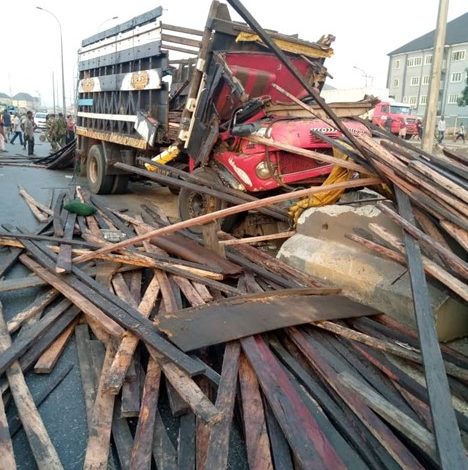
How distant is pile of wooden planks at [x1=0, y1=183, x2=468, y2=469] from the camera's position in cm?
239

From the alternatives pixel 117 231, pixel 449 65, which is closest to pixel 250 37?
pixel 117 231

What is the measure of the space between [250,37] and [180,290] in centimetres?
410

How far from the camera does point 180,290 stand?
4445 mm

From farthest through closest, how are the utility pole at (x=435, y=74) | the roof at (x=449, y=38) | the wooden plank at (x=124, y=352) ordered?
the roof at (x=449, y=38)
the utility pole at (x=435, y=74)
the wooden plank at (x=124, y=352)

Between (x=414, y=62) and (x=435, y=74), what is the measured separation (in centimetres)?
6402

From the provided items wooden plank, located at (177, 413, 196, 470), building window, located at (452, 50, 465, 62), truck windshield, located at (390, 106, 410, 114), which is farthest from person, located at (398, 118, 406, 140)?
building window, located at (452, 50, 465, 62)

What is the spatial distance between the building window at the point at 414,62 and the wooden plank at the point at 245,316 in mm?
71354

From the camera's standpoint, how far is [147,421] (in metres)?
2.57

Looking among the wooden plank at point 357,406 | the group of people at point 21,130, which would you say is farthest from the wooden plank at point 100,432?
the group of people at point 21,130

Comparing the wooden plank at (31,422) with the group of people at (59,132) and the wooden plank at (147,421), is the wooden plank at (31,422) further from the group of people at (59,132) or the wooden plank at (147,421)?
the group of people at (59,132)

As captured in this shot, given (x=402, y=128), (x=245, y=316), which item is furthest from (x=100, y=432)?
(x=402, y=128)

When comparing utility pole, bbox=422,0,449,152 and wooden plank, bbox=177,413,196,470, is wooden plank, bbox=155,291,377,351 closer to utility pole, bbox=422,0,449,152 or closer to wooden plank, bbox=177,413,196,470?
wooden plank, bbox=177,413,196,470

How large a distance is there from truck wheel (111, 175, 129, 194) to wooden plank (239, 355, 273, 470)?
325 inches

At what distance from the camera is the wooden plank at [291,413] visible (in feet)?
7.27
